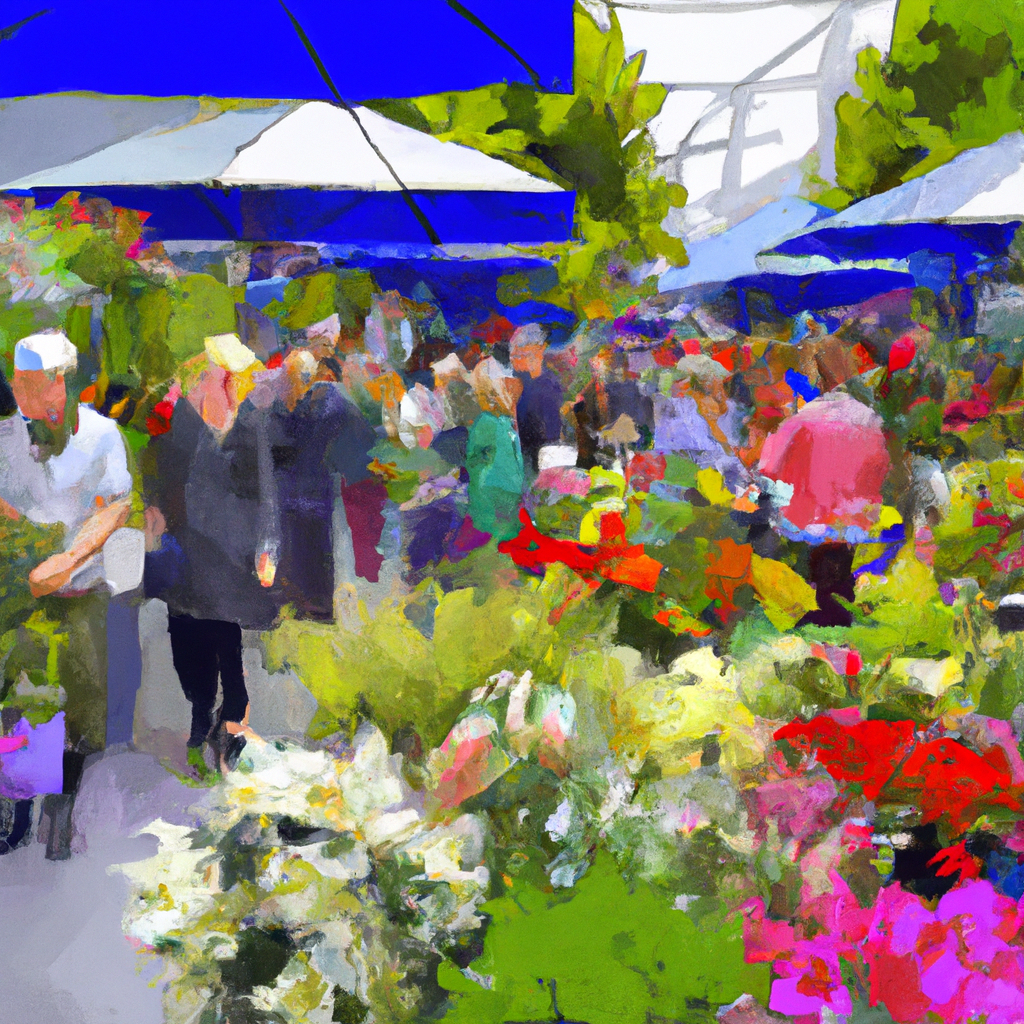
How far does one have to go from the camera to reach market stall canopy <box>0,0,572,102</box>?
1.39 m

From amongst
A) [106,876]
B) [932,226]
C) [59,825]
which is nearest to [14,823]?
[59,825]

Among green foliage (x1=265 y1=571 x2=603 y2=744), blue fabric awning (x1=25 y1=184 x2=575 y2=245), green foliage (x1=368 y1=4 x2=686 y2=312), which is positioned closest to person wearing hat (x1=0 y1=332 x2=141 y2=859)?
blue fabric awning (x1=25 y1=184 x2=575 y2=245)

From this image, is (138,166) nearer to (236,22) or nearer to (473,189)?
(236,22)

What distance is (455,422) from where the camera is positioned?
4.88 ft

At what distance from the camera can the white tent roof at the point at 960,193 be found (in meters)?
1.40

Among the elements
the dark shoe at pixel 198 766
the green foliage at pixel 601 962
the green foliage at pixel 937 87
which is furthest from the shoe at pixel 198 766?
the green foliage at pixel 937 87

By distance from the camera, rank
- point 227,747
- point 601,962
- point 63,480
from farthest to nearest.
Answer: point 63,480
point 227,747
point 601,962

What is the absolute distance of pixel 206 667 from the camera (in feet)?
4.97

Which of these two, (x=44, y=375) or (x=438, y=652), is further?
(x=44, y=375)

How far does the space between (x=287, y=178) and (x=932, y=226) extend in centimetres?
109

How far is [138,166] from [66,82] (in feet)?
0.58

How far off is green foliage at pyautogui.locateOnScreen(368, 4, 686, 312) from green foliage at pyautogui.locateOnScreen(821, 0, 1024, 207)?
341 mm

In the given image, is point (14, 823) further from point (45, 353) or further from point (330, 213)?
point (330, 213)

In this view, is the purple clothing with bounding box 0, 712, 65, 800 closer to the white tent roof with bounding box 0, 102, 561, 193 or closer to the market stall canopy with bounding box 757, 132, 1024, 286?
the white tent roof with bounding box 0, 102, 561, 193
